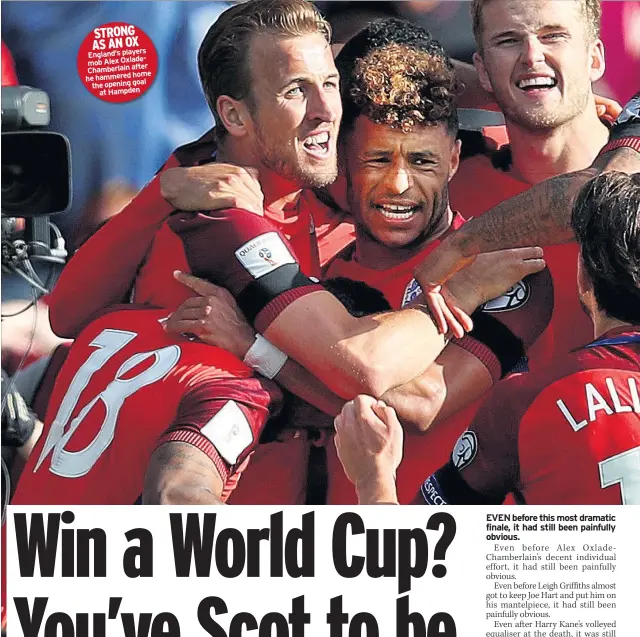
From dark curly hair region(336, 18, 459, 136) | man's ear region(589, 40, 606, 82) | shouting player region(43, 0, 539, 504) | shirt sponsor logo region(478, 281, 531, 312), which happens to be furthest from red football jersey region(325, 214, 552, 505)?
man's ear region(589, 40, 606, 82)

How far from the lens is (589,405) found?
10.4 ft

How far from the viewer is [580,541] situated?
346 centimetres

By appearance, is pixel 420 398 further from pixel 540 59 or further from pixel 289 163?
pixel 540 59

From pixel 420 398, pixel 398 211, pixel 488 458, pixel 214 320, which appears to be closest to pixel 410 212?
pixel 398 211

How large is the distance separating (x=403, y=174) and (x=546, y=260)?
480 millimetres

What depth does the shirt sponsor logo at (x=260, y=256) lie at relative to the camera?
3.37 m

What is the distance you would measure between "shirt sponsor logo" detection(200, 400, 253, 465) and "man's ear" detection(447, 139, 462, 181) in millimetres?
938

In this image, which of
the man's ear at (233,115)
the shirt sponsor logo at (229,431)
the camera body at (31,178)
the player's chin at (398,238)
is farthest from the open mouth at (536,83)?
the camera body at (31,178)

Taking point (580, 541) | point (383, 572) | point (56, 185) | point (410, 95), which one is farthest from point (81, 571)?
point (410, 95)

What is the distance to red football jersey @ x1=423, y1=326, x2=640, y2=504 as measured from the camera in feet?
10.4

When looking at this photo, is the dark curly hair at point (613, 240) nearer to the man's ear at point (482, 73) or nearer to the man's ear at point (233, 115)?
the man's ear at point (482, 73)

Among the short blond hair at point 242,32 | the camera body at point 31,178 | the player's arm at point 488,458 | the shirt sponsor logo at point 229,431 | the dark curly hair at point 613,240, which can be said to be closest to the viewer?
the dark curly hair at point 613,240

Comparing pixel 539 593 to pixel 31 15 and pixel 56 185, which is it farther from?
pixel 31 15

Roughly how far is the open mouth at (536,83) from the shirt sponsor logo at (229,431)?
1.24 meters
